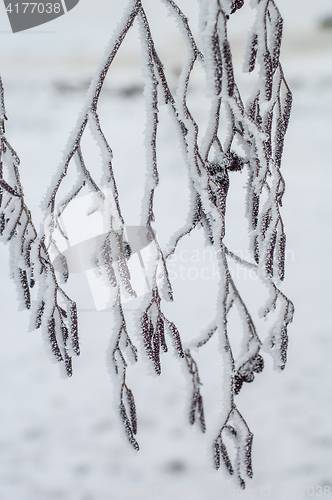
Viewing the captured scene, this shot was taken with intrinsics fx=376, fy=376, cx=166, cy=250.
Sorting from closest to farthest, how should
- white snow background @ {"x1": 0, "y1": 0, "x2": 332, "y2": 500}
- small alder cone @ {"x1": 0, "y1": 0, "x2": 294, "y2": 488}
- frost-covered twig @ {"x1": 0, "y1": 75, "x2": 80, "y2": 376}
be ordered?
small alder cone @ {"x1": 0, "y1": 0, "x2": 294, "y2": 488} → frost-covered twig @ {"x1": 0, "y1": 75, "x2": 80, "y2": 376} → white snow background @ {"x1": 0, "y1": 0, "x2": 332, "y2": 500}

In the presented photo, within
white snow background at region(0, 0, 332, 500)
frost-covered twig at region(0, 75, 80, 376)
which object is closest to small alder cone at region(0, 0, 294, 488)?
frost-covered twig at region(0, 75, 80, 376)

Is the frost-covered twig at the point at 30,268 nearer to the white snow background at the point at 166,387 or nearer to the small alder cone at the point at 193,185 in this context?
the small alder cone at the point at 193,185

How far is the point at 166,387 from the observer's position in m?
2.13

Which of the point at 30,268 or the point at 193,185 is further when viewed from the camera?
the point at 30,268

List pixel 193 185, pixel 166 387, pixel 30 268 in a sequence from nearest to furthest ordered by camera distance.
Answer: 1. pixel 193 185
2. pixel 30 268
3. pixel 166 387

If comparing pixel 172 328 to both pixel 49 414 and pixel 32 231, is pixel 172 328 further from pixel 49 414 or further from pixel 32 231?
pixel 49 414

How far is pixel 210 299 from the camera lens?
277cm

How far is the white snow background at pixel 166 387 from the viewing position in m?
1.72

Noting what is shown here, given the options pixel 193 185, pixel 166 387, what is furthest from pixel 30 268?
pixel 166 387

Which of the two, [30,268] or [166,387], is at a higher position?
[30,268]

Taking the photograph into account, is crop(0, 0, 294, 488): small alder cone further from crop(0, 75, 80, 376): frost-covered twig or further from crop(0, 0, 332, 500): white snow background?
crop(0, 0, 332, 500): white snow background

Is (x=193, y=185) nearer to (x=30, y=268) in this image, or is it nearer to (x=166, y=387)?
(x=30, y=268)

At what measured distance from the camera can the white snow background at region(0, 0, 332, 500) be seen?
1718 mm

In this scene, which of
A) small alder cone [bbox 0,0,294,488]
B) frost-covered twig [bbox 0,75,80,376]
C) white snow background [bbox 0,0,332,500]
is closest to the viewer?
small alder cone [bbox 0,0,294,488]
